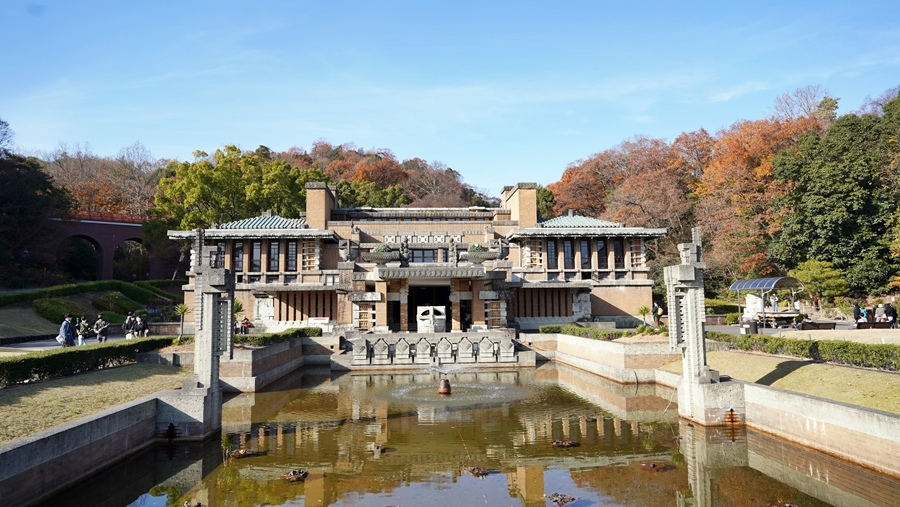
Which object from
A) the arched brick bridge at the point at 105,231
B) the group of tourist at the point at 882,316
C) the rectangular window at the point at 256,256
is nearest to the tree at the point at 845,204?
the group of tourist at the point at 882,316

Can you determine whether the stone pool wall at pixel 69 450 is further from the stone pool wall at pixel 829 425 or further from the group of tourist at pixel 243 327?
the group of tourist at pixel 243 327

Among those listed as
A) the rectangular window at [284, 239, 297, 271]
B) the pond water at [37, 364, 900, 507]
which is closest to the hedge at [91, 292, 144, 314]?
the rectangular window at [284, 239, 297, 271]

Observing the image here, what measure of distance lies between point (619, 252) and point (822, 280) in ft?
39.1

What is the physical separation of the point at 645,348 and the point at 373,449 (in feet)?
39.9

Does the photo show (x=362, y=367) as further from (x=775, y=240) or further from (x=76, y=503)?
(x=775, y=240)

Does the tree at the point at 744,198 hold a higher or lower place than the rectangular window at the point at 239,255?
higher

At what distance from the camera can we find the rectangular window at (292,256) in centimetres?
3609

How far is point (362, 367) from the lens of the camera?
1000 inches

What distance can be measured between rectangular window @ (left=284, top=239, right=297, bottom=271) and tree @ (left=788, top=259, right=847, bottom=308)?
2998 centimetres

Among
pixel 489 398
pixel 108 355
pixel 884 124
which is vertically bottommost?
pixel 489 398

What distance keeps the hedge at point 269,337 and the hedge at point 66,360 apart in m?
3.15

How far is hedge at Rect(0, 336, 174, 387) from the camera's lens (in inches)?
544

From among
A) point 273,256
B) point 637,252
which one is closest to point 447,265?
point 273,256

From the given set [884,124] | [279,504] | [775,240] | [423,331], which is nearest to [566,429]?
[279,504]
